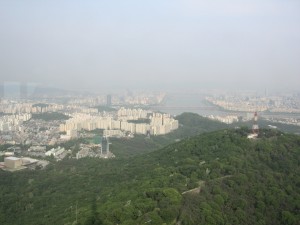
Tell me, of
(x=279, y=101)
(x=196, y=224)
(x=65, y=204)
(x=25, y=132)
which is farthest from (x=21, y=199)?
(x=279, y=101)

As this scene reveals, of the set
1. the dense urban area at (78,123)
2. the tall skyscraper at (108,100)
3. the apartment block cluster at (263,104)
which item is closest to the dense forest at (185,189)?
the dense urban area at (78,123)

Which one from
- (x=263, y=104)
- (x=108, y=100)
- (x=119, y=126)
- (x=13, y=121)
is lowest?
(x=119, y=126)

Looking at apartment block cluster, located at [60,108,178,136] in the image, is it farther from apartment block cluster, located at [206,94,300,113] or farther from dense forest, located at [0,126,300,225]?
apartment block cluster, located at [206,94,300,113]

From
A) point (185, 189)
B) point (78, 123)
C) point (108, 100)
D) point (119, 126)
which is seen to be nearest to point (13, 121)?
point (78, 123)

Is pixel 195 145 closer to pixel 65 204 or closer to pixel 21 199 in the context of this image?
pixel 65 204

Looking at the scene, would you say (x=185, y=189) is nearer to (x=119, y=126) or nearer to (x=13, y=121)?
(x=119, y=126)
